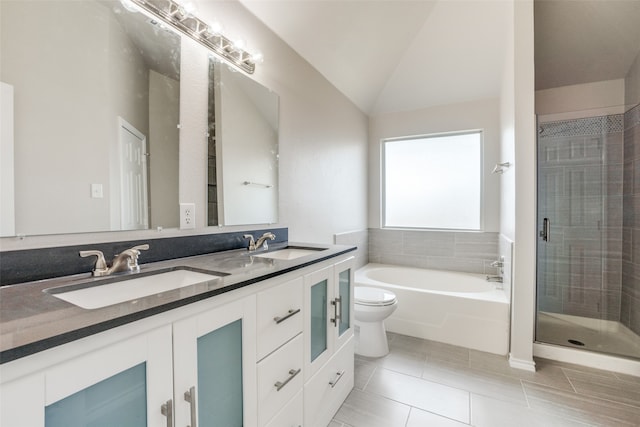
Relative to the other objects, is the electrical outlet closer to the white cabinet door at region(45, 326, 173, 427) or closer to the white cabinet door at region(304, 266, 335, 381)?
the white cabinet door at region(304, 266, 335, 381)

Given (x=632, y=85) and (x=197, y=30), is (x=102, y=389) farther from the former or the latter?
(x=632, y=85)

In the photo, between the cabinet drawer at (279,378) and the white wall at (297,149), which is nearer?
the cabinet drawer at (279,378)

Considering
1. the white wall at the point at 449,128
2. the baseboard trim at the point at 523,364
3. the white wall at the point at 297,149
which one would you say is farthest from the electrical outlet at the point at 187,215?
Result: the white wall at the point at 449,128

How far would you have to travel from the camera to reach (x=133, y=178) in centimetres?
120

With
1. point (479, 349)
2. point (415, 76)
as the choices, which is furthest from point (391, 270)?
point (415, 76)

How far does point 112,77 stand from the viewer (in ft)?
3.69

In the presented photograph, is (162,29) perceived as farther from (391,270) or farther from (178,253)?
(391,270)

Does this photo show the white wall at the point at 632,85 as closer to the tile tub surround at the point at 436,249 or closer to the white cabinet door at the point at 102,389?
the tile tub surround at the point at 436,249

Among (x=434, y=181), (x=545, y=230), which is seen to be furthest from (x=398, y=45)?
(x=545, y=230)

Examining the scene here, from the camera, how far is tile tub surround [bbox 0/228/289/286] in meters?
0.87

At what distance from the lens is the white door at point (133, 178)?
3.79ft

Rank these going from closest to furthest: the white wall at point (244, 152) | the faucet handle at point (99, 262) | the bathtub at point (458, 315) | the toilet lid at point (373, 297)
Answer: the faucet handle at point (99, 262) < the white wall at point (244, 152) < the toilet lid at point (373, 297) < the bathtub at point (458, 315)

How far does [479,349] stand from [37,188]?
288 cm

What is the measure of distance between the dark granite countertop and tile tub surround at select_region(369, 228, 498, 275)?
102 inches
